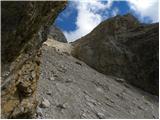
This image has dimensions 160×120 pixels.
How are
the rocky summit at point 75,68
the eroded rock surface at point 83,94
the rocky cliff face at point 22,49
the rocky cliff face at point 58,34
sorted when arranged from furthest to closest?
the rocky cliff face at point 58,34 < the eroded rock surface at point 83,94 < the rocky summit at point 75,68 < the rocky cliff face at point 22,49

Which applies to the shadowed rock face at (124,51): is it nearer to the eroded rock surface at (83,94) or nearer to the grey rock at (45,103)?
the eroded rock surface at (83,94)

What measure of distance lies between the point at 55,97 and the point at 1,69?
9.74 m

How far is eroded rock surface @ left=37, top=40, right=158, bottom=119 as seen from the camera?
58.0ft

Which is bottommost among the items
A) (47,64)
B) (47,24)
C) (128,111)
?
(128,111)

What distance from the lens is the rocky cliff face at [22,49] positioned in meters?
8.38

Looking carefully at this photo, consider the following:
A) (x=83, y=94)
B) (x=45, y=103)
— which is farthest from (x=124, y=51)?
(x=45, y=103)

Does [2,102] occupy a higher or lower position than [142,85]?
higher

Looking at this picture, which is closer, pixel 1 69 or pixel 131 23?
pixel 1 69

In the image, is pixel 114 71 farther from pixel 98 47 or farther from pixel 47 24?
pixel 47 24

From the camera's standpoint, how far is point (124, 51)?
30672 millimetres

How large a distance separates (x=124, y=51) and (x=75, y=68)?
5860 mm

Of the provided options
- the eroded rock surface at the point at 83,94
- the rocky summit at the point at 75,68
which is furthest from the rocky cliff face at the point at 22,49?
the eroded rock surface at the point at 83,94

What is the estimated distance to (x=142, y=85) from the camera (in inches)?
1138

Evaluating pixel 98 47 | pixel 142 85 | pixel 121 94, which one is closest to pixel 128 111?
pixel 121 94
